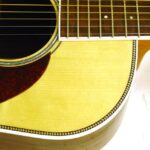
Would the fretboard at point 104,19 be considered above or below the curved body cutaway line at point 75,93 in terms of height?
above

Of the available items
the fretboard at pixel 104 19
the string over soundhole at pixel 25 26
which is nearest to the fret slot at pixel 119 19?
the fretboard at pixel 104 19

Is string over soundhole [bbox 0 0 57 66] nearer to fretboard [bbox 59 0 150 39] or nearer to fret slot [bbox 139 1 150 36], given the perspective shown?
fretboard [bbox 59 0 150 39]

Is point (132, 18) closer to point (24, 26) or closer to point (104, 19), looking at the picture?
point (104, 19)

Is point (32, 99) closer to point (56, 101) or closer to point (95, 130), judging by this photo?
point (56, 101)

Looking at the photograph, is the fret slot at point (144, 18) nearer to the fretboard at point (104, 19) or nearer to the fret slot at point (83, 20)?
the fretboard at point (104, 19)

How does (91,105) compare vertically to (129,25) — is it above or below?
below

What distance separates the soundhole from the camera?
0.76 metres

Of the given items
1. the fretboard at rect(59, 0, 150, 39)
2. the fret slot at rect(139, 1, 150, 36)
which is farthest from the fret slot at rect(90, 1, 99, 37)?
the fret slot at rect(139, 1, 150, 36)

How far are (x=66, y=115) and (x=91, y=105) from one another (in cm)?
6

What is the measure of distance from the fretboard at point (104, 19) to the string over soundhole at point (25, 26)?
0.12 ft

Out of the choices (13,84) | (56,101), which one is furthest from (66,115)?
(13,84)

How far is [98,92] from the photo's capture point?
0.71 meters

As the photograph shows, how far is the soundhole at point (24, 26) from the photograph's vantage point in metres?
0.76

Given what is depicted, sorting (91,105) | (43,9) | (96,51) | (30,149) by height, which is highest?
(43,9)
